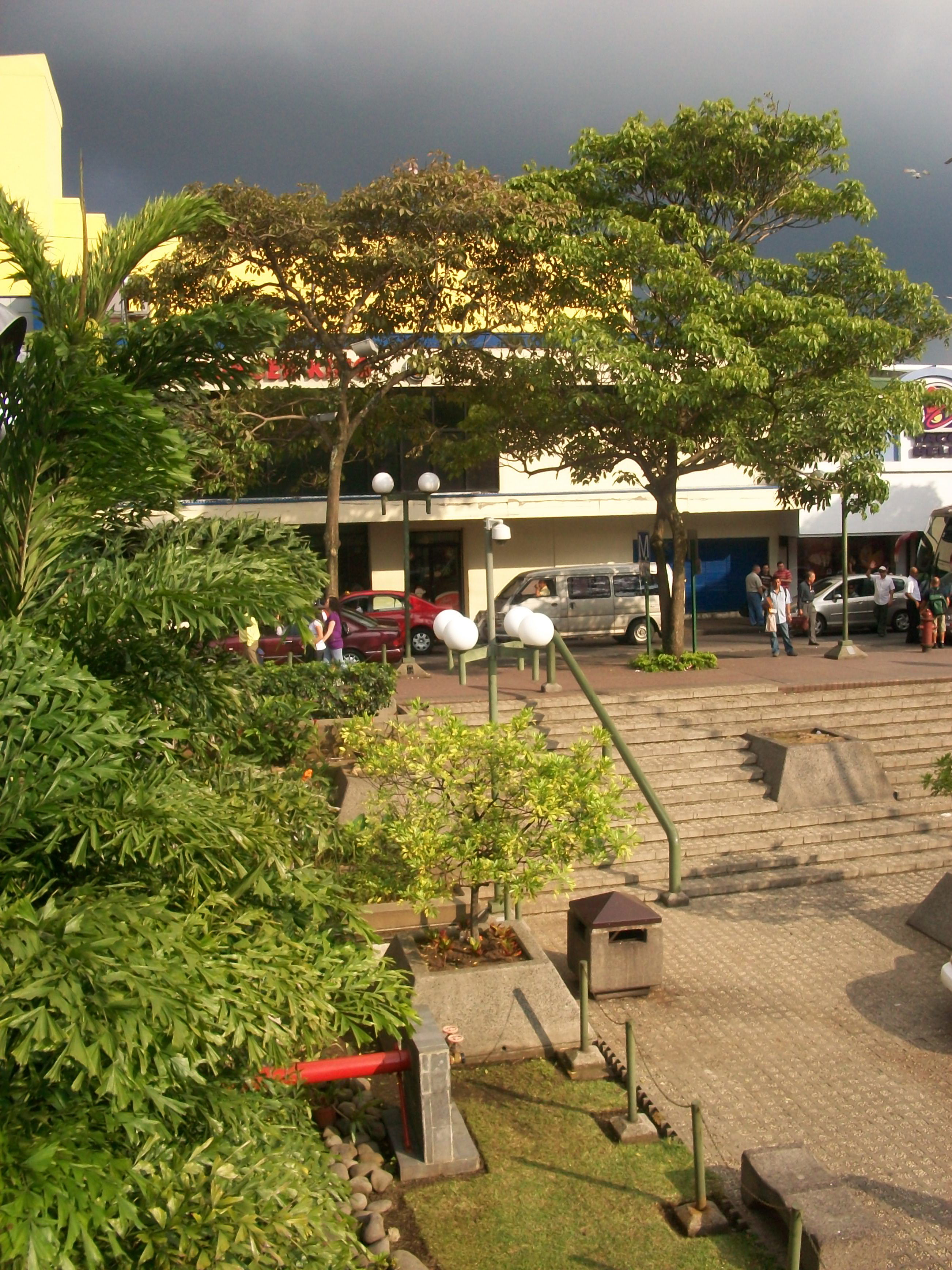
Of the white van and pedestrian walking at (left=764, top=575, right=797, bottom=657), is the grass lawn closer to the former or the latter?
pedestrian walking at (left=764, top=575, right=797, bottom=657)

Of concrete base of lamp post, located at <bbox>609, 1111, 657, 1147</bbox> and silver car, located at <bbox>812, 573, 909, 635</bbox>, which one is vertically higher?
silver car, located at <bbox>812, 573, 909, 635</bbox>

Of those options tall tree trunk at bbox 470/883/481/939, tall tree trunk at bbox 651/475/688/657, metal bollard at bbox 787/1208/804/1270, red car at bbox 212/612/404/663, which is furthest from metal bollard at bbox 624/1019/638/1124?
red car at bbox 212/612/404/663

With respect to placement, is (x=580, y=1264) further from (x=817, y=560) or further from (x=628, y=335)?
(x=817, y=560)

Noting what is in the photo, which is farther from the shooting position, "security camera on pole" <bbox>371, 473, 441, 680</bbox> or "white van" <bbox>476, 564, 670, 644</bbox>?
"white van" <bbox>476, 564, 670, 644</bbox>

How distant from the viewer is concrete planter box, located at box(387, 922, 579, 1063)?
7.42 meters

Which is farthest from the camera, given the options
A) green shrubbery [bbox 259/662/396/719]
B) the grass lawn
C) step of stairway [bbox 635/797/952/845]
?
green shrubbery [bbox 259/662/396/719]

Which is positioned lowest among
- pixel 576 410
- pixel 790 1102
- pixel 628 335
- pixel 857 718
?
pixel 790 1102

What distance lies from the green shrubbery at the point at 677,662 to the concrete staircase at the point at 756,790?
101 inches

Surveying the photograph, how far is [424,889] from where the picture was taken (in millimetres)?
7195

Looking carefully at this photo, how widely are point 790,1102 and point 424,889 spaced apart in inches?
105

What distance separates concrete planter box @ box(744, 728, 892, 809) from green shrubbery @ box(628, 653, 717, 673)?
451cm

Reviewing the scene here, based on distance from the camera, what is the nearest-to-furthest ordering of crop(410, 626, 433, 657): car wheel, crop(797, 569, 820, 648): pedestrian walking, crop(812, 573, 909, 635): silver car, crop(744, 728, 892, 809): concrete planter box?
crop(744, 728, 892, 809): concrete planter box < crop(797, 569, 820, 648): pedestrian walking < crop(410, 626, 433, 657): car wheel < crop(812, 573, 909, 635): silver car

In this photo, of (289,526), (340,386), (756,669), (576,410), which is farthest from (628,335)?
(289,526)

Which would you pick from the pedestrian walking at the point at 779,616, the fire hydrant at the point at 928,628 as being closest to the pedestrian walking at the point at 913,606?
the fire hydrant at the point at 928,628
